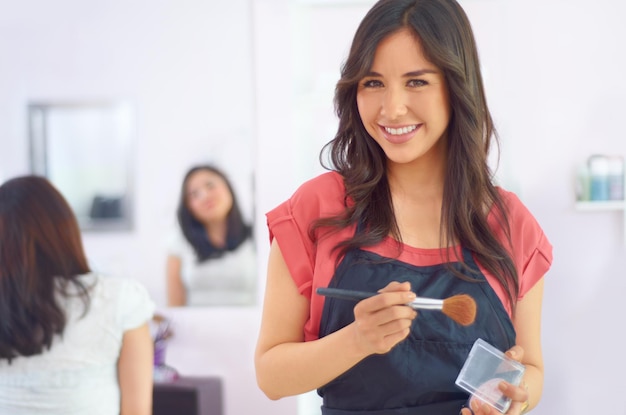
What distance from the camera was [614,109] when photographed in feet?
8.14

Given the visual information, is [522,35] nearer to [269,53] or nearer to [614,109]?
[614,109]

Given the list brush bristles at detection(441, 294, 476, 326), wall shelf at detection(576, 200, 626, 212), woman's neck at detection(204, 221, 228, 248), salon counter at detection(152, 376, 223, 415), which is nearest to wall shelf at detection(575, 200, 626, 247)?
wall shelf at detection(576, 200, 626, 212)

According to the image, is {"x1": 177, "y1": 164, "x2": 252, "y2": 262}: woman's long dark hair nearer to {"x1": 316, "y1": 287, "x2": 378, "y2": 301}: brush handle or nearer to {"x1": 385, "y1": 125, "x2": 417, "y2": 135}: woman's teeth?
{"x1": 385, "y1": 125, "x2": 417, "y2": 135}: woman's teeth

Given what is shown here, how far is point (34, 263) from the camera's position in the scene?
152 centimetres

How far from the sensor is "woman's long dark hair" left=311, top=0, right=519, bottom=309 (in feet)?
3.01

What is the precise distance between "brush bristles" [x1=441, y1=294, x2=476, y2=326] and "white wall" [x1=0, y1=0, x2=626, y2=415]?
70.5 inches

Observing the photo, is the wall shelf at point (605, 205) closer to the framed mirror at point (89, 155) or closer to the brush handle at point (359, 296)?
the framed mirror at point (89, 155)

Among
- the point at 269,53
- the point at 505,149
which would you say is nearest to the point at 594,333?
the point at 505,149

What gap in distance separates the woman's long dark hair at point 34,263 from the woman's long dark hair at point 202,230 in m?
1.30

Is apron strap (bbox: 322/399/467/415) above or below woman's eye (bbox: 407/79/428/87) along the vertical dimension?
below

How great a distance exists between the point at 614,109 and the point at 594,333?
76 cm

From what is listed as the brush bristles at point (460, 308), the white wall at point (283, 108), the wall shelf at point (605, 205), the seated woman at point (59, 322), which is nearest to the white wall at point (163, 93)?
the white wall at point (283, 108)

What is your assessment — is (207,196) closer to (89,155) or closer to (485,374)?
(89,155)

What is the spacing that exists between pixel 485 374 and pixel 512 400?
47mm
